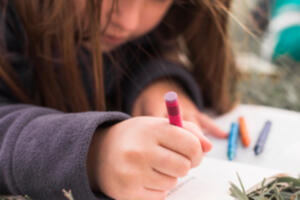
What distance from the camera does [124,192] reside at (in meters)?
0.34

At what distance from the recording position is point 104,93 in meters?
0.60

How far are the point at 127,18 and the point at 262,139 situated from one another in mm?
285

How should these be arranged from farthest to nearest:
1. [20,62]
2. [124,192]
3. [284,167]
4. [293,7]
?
1. [293,7]
2. [20,62]
3. [284,167]
4. [124,192]

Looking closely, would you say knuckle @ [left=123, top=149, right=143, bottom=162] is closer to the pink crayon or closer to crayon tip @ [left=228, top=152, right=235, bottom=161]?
the pink crayon

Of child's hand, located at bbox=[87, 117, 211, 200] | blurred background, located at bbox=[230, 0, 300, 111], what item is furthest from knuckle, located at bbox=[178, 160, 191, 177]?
blurred background, located at bbox=[230, 0, 300, 111]

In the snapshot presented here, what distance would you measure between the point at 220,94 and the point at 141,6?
284 millimetres

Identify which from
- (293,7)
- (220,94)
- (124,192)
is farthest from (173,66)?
(293,7)

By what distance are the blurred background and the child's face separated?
17 cm

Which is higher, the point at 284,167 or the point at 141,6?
the point at 141,6

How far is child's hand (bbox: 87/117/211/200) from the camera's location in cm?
34

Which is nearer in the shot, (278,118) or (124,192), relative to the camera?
(124,192)

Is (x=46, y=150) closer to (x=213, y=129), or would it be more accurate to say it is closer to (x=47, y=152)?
(x=47, y=152)

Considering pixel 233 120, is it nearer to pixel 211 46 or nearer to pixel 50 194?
pixel 211 46

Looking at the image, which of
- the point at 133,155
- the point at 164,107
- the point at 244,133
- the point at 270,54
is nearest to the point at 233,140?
the point at 244,133
